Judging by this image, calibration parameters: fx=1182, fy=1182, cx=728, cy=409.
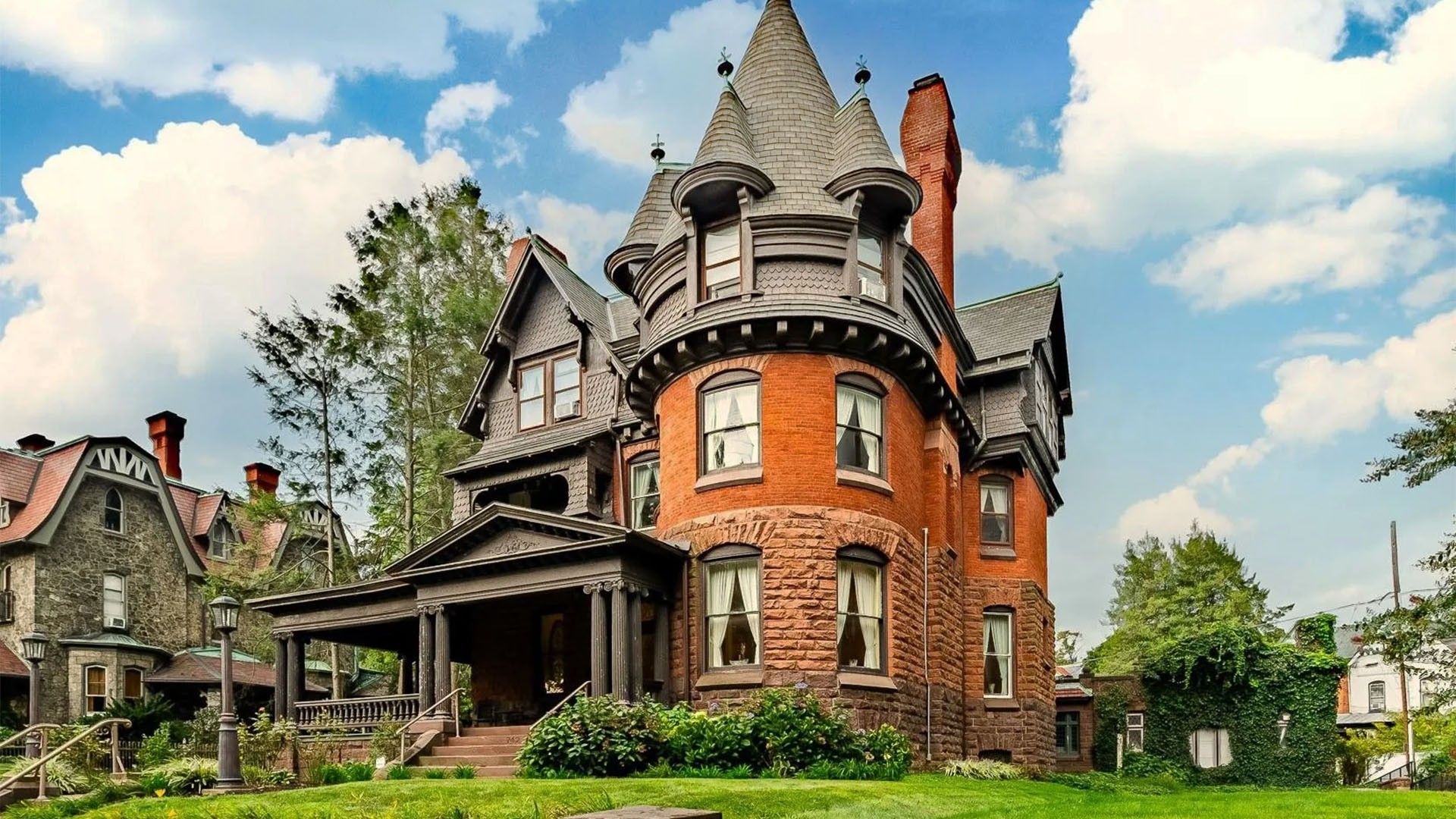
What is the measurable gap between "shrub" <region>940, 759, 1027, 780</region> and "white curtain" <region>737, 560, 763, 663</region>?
4436mm

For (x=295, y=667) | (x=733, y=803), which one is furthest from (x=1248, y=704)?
(x=295, y=667)

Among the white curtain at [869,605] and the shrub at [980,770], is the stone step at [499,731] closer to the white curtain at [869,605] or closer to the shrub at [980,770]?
the white curtain at [869,605]

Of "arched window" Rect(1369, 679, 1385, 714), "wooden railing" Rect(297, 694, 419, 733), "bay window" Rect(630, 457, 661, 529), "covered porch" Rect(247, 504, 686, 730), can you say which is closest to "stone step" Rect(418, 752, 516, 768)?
"covered porch" Rect(247, 504, 686, 730)

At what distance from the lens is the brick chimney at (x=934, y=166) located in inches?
1108

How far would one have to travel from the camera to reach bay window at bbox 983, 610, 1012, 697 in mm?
26344

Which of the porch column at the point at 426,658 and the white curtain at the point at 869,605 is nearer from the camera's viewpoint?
the white curtain at the point at 869,605

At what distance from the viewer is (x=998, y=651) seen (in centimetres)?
2667

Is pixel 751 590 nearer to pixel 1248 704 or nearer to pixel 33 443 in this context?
pixel 1248 704

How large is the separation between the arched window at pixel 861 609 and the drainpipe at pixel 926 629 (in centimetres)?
188

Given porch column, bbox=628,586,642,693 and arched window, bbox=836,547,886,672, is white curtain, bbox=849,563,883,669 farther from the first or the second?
porch column, bbox=628,586,642,693

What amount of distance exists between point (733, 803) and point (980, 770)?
Answer: 32.9ft

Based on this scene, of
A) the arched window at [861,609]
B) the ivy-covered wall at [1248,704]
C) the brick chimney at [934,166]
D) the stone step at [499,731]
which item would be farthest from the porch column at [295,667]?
the ivy-covered wall at [1248,704]

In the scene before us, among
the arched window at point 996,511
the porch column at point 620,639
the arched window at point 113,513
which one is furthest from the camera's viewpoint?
the arched window at point 113,513

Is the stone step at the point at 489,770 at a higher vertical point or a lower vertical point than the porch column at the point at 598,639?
lower
